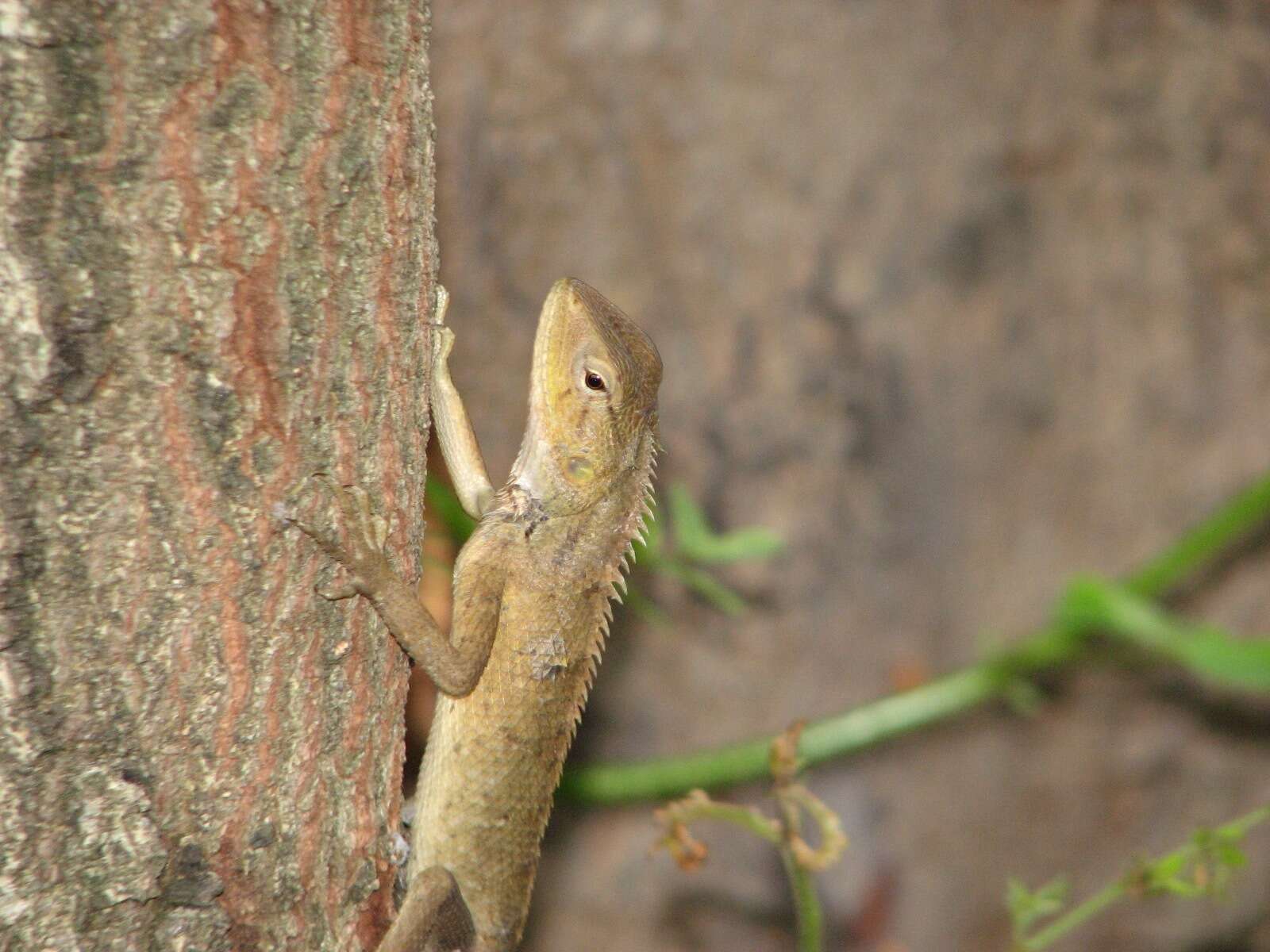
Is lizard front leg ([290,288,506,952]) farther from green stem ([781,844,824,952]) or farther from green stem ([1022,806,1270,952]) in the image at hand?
green stem ([1022,806,1270,952])

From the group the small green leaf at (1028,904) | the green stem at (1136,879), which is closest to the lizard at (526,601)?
the small green leaf at (1028,904)

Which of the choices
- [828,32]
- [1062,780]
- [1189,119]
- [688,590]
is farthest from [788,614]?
[1189,119]

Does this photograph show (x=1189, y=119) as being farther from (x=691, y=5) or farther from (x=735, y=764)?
(x=735, y=764)

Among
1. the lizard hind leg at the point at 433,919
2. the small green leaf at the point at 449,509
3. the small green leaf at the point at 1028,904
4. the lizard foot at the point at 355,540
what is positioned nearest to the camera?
the lizard foot at the point at 355,540

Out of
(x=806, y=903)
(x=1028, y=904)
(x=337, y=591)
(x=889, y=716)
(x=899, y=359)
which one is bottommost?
(x=889, y=716)

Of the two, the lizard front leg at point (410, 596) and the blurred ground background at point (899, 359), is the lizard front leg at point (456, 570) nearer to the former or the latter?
the lizard front leg at point (410, 596)

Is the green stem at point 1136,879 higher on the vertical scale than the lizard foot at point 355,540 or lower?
lower

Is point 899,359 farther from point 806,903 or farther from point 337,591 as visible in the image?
point 337,591

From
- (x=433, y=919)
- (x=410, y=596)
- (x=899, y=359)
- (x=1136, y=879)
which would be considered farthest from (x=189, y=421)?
(x=899, y=359)
